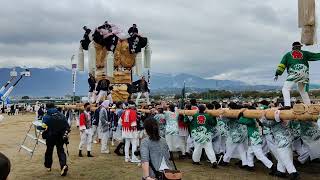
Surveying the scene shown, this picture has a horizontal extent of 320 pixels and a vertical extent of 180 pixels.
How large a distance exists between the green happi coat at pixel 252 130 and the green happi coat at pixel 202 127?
119cm

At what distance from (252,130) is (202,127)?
4.99 ft

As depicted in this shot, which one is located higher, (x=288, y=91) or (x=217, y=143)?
(x=288, y=91)

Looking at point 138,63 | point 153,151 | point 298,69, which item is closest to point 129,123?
point 298,69

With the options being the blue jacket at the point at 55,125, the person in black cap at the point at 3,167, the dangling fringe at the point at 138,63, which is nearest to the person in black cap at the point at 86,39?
the dangling fringe at the point at 138,63

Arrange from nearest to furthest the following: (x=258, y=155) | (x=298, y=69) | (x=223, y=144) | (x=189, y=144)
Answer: (x=298, y=69), (x=258, y=155), (x=223, y=144), (x=189, y=144)

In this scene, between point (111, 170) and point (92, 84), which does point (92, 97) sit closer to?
point (92, 84)

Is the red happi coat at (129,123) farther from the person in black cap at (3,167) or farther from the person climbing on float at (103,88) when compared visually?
the person climbing on float at (103,88)

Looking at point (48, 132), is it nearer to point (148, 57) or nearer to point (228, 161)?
point (228, 161)

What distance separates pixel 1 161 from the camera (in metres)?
3.83

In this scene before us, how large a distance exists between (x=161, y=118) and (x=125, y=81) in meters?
9.88

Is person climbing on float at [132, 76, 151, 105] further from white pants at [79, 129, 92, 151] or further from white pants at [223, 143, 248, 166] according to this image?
white pants at [223, 143, 248, 166]

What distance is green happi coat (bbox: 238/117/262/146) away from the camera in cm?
1097

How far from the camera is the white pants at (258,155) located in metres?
10.7

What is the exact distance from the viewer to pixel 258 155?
10.8 metres
